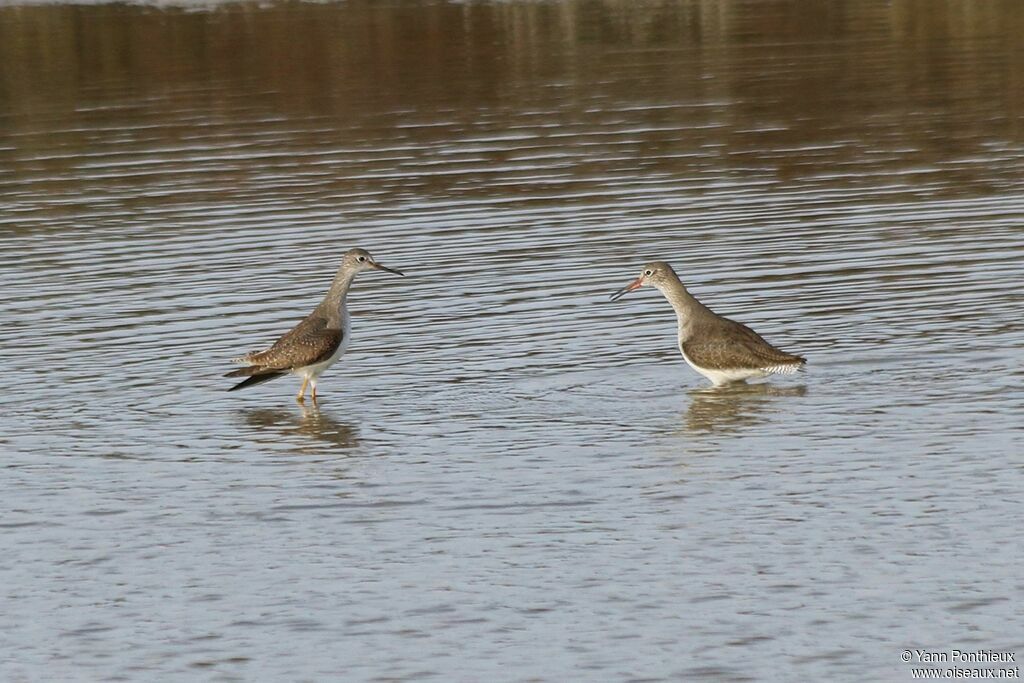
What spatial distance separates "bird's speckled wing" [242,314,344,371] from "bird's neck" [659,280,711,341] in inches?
114

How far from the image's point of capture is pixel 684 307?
57.6 feet

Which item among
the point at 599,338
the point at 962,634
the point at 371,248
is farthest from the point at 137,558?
the point at 371,248

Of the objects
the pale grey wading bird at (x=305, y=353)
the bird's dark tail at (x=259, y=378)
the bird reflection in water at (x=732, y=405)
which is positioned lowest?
the bird reflection in water at (x=732, y=405)

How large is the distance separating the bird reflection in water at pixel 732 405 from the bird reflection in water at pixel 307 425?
8.75 feet

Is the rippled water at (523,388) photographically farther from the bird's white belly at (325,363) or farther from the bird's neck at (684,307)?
the bird's neck at (684,307)

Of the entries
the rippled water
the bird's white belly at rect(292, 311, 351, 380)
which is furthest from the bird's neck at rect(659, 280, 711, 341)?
the bird's white belly at rect(292, 311, 351, 380)

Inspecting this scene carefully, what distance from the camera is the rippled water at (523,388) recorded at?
11.4 metres

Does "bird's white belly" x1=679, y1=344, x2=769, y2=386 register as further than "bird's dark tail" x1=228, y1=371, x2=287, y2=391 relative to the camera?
No

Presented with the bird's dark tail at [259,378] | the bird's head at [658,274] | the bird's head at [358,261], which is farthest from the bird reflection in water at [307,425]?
the bird's head at [658,274]

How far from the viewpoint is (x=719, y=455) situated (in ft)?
48.1

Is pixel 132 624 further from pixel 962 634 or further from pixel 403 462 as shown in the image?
pixel 962 634

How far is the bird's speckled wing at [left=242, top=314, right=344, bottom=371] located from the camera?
1730cm

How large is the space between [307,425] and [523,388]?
5.92ft

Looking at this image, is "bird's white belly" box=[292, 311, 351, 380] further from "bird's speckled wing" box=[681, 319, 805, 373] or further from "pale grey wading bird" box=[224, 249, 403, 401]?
"bird's speckled wing" box=[681, 319, 805, 373]
